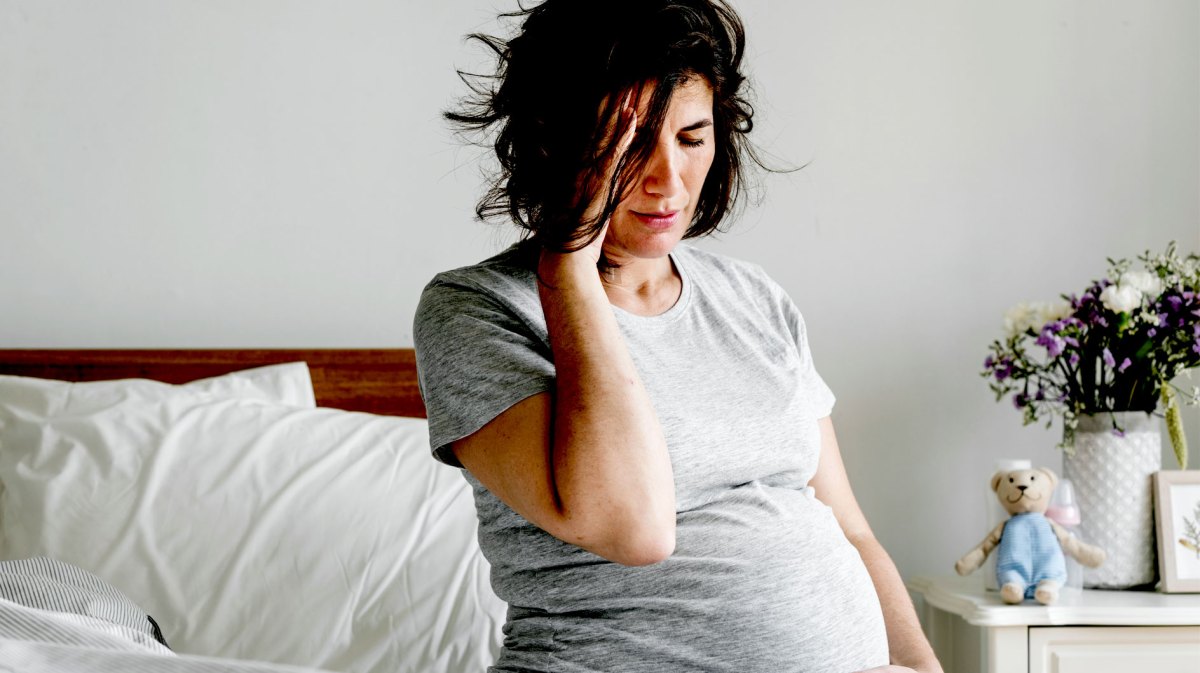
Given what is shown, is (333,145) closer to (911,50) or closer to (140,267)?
(140,267)

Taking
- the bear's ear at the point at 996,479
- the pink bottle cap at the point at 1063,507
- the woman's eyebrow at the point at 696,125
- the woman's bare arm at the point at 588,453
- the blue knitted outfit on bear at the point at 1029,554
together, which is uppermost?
the woman's eyebrow at the point at 696,125

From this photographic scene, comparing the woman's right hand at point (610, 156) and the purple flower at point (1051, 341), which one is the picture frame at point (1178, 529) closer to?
the purple flower at point (1051, 341)

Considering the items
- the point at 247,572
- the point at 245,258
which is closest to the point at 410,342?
the point at 245,258

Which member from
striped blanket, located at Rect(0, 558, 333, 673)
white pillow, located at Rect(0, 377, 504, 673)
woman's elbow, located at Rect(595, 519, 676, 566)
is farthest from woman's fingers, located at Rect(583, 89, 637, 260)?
white pillow, located at Rect(0, 377, 504, 673)

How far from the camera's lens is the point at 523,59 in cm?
96

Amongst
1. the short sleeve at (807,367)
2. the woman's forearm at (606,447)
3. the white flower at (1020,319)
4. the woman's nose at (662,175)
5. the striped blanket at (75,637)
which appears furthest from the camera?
the white flower at (1020,319)

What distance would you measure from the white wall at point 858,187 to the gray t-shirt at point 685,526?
2.94 feet

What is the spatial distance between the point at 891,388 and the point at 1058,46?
2.30 ft

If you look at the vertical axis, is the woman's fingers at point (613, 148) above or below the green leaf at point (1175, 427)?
above

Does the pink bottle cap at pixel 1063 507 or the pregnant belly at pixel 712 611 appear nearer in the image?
the pregnant belly at pixel 712 611

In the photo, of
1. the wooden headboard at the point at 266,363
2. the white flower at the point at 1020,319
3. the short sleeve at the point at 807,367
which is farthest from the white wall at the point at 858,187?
the short sleeve at the point at 807,367

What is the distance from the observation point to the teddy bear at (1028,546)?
1.56 meters

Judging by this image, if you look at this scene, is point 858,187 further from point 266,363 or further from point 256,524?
point 256,524

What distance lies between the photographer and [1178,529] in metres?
1.66
